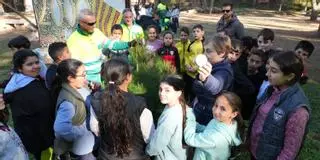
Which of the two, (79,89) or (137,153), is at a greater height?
(79,89)

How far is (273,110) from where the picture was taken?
219 centimetres

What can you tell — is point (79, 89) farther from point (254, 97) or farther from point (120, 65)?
point (254, 97)

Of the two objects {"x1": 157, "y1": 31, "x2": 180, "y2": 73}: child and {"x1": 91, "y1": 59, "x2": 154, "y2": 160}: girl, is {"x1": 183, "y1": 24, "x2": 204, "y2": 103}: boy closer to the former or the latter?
{"x1": 157, "y1": 31, "x2": 180, "y2": 73}: child

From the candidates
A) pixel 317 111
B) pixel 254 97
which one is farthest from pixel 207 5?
pixel 254 97

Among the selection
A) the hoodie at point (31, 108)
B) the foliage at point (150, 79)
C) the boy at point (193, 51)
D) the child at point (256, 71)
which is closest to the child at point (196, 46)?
the boy at point (193, 51)

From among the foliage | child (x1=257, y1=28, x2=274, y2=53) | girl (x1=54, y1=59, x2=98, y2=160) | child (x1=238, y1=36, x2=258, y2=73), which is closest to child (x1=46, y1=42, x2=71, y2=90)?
girl (x1=54, y1=59, x2=98, y2=160)

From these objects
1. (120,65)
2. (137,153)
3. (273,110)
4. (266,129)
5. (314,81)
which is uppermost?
(120,65)

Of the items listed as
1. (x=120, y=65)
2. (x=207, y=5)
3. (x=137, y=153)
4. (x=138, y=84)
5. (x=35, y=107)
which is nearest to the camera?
(x=120, y=65)

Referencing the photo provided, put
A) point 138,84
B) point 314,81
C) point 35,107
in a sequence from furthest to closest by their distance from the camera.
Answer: point 314,81 → point 35,107 → point 138,84

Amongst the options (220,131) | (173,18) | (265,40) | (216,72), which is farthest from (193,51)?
(173,18)

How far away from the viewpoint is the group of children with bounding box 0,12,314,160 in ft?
7.03

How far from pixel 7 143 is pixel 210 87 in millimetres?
1486

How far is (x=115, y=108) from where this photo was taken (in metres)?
2.12

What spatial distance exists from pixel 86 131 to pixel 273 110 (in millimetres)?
1543
